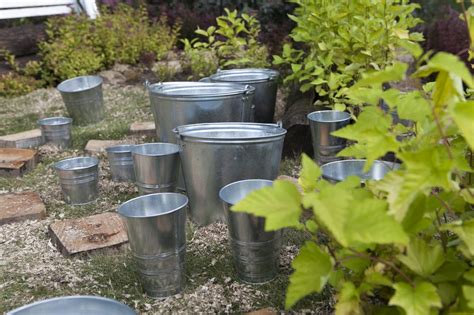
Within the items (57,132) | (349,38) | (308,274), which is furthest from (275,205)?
(57,132)

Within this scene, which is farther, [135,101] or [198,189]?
[135,101]

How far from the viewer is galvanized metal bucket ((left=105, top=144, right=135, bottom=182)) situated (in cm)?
307

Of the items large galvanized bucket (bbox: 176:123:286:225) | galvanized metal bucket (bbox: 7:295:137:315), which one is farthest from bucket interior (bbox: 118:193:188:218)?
galvanized metal bucket (bbox: 7:295:137:315)

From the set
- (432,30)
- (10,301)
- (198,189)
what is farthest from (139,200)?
(432,30)

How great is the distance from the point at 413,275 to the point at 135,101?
418cm

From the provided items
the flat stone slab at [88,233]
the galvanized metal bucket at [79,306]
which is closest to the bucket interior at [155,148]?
the flat stone slab at [88,233]

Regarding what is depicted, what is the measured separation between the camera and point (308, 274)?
3.34 ft

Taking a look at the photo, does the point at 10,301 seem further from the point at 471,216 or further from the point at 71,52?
the point at 71,52

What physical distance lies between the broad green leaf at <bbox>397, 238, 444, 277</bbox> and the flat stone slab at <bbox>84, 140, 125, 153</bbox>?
2.90 metres

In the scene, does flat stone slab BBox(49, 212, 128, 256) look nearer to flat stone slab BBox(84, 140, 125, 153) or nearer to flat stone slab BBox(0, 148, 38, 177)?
flat stone slab BBox(0, 148, 38, 177)

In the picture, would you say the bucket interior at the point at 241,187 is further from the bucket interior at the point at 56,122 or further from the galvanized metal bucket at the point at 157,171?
the bucket interior at the point at 56,122

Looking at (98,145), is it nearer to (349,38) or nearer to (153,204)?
(153,204)

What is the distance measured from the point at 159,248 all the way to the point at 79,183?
1132 millimetres

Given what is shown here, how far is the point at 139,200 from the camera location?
6.72ft
